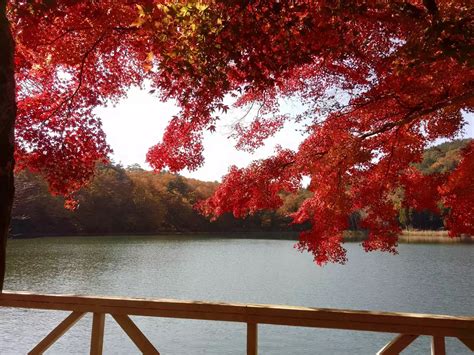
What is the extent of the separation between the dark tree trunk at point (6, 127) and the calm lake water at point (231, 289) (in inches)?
305

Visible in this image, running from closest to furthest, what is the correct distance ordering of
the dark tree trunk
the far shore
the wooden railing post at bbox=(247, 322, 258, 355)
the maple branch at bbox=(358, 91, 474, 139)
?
the dark tree trunk, the wooden railing post at bbox=(247, 322, 258, 355), the maple branch at bbox=(358, 91, 474, 139), the far shore

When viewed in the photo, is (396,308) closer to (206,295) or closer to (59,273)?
(206,295)

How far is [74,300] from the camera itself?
9.96 feet

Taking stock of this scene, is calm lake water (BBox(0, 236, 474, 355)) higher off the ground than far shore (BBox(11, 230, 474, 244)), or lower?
lower

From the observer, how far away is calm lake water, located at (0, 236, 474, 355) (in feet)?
32.6

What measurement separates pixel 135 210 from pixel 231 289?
44905 millimetres

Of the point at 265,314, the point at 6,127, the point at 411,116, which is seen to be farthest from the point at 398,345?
the point at 411,116

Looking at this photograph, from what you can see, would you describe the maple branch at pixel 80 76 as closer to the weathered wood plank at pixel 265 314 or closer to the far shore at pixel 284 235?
the weathered wood plank at pixel 265 314

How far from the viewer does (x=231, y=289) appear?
17.4 meters

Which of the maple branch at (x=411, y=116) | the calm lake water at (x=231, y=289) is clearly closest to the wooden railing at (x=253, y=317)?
the maple branch at (x=411, y=116)

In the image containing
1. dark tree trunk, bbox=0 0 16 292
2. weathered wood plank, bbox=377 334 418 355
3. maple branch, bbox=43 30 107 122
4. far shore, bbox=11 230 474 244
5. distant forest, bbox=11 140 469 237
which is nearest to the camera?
dark tree trunk, bbox=0 0 16 292

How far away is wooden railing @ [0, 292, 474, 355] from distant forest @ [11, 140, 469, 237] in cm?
3966

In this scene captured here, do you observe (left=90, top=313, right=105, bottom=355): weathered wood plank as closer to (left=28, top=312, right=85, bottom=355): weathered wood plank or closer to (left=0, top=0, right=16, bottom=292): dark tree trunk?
(left=28, top=312, right=85, bottom=355): weathered wood plank

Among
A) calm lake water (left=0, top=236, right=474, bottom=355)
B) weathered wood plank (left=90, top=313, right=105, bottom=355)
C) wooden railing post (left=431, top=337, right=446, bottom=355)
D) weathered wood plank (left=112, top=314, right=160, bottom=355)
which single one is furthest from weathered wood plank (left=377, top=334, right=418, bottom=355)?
calm lake water (left=0, top=236, right=474, bottom=355)
